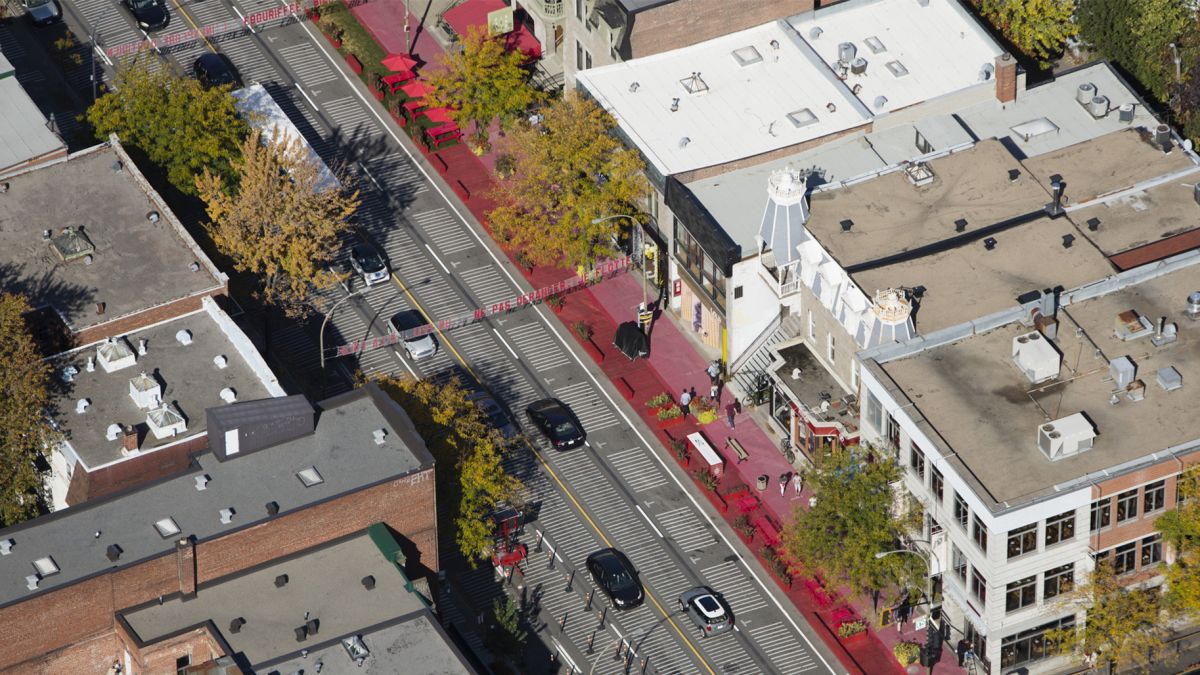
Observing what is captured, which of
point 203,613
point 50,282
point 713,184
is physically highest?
point 713,184

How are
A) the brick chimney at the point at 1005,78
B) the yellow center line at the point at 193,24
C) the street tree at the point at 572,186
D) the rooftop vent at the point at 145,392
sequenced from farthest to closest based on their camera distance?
the yellow center line at the point at 193,24 < the brick chimney at the point at 1005,78 < the street tree at the point at 572,186 < the rooftop vent at the point at 145,392

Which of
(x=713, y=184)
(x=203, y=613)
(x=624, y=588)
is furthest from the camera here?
(x=713, y=184)

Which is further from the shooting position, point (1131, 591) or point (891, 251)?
point (891, 251)

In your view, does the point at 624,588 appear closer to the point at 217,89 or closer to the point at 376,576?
the point at 376,576

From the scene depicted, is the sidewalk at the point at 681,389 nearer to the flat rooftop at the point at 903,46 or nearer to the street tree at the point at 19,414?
the flat rooftop at the point at 903,46

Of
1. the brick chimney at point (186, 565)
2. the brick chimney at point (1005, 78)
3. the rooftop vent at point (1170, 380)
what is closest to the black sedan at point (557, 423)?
the brick chimney at point (186, 565)

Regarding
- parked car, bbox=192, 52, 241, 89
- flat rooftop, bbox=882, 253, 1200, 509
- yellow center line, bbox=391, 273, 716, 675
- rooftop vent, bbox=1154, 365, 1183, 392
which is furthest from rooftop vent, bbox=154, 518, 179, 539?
rooftop vent, bbox=1154, 365, 1183, 392

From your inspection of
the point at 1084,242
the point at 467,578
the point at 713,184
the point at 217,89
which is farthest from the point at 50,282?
the point at 1084,242

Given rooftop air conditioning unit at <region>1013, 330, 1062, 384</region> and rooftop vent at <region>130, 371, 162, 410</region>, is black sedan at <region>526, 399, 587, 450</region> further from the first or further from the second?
rooftop air conditioning unit at <region>1013, 330, 1062, 384</region>
